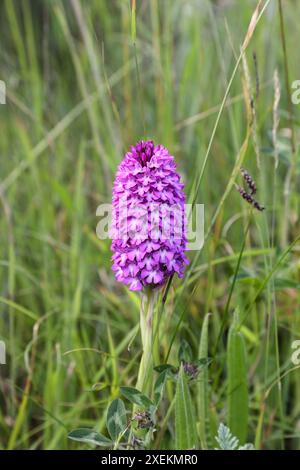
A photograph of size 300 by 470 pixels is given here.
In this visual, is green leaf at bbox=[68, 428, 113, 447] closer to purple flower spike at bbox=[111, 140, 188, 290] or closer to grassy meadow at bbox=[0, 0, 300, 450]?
grassy meadow at bbox=[0, 0, 300, 450]

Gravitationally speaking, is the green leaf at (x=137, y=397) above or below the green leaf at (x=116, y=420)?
above

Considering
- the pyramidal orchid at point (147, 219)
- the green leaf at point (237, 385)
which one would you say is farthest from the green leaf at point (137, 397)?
the green leaf at point (237, 385)

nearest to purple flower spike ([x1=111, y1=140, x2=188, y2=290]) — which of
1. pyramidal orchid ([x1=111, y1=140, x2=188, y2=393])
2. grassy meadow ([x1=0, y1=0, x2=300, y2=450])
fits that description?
pyramidal orchid ([x1=111, y1=140, x2=188, y2=393])

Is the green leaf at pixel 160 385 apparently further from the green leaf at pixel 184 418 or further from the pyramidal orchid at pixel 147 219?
the pyramidal orchid at pixel 147 219

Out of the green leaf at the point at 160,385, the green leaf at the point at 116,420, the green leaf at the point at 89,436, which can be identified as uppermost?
the green leaf at the point at 160,385

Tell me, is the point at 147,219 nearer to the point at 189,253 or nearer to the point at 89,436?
the point at 89,436

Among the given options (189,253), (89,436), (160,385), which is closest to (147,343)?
(160,385)
